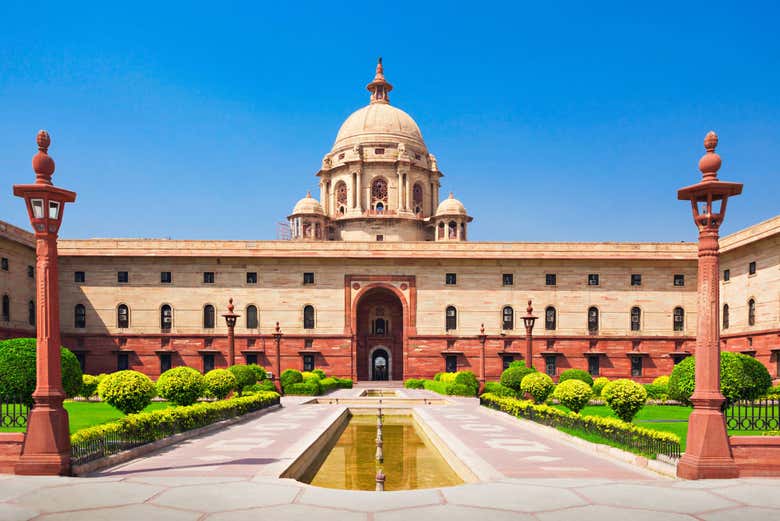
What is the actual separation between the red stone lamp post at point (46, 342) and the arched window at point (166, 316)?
1125 inches

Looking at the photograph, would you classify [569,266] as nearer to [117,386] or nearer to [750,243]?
[750,243]

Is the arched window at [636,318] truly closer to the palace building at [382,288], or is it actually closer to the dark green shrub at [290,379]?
the palace building at [382,288]

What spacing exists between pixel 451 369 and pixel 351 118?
2693 cm

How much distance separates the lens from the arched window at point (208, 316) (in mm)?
36844

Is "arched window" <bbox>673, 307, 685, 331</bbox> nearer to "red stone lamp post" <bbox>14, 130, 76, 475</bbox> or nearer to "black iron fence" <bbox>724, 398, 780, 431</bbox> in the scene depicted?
"black iron fence" <bbox>724, 398, 780, 431</bbox>

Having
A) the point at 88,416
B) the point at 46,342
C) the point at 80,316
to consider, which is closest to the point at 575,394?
the point at 46,342

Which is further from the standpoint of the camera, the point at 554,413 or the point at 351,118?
the point at 351,118

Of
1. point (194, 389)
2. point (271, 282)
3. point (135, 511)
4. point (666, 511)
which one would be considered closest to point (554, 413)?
point (666, 511)

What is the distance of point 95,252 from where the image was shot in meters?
36.8

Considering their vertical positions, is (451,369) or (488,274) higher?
(488,274)

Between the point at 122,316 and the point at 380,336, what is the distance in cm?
1667

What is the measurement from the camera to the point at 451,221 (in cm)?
4725

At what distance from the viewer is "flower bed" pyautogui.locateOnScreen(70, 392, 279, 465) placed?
9.91m

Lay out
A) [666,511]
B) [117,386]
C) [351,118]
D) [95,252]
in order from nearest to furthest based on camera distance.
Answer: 1. [666,511]
2. [117,386]
3. [95,252]
4. [351,118]
